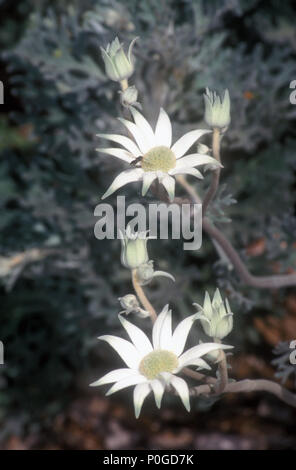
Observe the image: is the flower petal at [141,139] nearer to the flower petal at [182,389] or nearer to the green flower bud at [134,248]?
the green flower bud at [134,248]

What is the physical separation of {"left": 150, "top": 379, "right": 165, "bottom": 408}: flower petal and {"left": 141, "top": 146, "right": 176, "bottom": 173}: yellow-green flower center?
15.0 inches

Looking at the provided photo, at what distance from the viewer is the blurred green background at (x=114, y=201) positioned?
2148mm

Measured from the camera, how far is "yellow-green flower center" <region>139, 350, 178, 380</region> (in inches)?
43.5

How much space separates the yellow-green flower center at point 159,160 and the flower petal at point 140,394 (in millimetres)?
390

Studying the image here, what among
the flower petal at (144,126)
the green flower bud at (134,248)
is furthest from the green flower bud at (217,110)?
the green flower bud at (134,248)

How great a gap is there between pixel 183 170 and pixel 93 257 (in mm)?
1192

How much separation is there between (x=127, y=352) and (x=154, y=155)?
14.7 inches

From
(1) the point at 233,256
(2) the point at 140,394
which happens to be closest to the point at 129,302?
(2) the point at 140,394

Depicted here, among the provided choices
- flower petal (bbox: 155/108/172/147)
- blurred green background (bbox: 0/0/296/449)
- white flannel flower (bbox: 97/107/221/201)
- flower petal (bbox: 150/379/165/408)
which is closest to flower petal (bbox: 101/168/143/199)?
white flannel flower (bbox: 97/107/221/201)

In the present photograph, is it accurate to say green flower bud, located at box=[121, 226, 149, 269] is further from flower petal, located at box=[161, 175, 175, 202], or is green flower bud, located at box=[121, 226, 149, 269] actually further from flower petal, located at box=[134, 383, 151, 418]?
flower petal, located at box=[134, 383, 151, 418]

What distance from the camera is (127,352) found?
1.17 meters

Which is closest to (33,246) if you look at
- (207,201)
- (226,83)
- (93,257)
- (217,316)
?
(93,257)

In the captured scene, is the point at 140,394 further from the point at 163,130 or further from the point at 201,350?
the point at 163,130

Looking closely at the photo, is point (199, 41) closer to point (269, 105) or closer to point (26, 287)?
point (269, 105)
